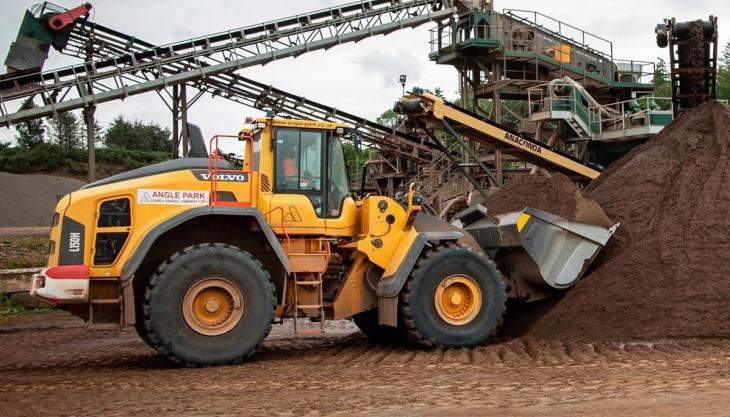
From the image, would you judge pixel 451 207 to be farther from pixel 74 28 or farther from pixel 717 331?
pixel 74 28

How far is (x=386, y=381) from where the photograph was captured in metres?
7.84

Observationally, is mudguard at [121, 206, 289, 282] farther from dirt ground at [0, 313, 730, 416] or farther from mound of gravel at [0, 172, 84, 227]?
mound of gravel at [0, 172, 84, 227]

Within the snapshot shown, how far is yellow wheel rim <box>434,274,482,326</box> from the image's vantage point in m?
10.0

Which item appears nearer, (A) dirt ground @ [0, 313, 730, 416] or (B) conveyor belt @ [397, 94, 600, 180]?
(A) dirt ground @ [0, 313, 730, 416]

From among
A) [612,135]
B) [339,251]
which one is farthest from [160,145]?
[339,251]

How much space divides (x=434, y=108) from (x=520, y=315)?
6068 millimetres

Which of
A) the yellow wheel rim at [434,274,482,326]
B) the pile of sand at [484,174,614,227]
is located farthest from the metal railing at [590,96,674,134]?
the yellow wheel rim at [434,274,482,326]

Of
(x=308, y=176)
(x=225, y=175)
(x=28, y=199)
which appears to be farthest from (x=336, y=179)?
(x=28, y=199)

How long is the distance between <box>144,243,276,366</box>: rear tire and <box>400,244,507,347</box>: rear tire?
5.69 feet

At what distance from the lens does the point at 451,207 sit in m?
15.1

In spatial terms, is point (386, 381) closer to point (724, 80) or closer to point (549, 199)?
point (549, 199)

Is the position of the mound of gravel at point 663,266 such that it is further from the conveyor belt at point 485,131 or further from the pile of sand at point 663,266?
the conveyor belt at point 485,131

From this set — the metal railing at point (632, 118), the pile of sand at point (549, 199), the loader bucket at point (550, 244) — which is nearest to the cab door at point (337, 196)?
the loader bucket at point (550, 244)

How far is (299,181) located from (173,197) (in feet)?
4.89
